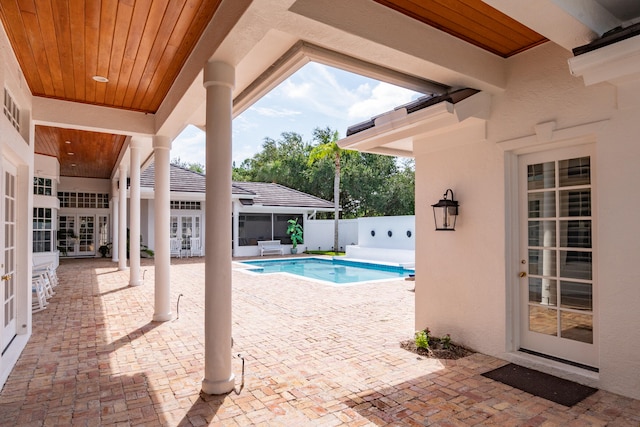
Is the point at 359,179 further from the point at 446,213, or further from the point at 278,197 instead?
the point at 446,213

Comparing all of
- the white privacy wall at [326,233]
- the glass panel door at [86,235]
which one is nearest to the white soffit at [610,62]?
the white privacy wall at [326,233]

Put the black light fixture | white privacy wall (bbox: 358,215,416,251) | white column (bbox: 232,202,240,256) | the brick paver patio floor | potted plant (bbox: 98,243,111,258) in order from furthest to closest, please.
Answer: white column (bbox: 232,202,240,256)
potted plant (bbox: 98,243,111,258)
white privacy wall (bbox: 358,215,416,251)
the black light fixture
the brick paver patio floor

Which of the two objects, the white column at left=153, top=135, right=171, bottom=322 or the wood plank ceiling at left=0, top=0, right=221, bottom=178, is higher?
the wood plank ceiling at left=0, top=0, right=221, bottom=178

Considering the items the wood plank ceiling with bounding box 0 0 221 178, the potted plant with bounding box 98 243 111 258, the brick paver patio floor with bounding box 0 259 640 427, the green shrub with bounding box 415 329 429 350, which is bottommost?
the brick paver patio floor with bounding box 0 259 640 427

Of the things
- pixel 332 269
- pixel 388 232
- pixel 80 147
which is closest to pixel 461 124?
pixel 80 147

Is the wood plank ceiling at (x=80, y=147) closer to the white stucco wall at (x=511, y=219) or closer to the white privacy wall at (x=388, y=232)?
the white stucco wall at (x=511, y=219)

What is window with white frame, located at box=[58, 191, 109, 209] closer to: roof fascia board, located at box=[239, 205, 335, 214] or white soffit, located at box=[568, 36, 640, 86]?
roof fascia board, located at box=[239, 205, 335, 214]

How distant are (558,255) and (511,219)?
0.65 meters

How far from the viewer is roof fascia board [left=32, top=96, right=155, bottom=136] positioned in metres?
6.08

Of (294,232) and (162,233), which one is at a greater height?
(162,233)

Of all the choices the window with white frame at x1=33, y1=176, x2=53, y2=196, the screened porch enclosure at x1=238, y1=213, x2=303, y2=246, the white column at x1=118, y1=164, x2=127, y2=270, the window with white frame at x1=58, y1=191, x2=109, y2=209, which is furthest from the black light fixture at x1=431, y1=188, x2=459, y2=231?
the window with white frame at x1=58, y1=191, x2=109, y2=209

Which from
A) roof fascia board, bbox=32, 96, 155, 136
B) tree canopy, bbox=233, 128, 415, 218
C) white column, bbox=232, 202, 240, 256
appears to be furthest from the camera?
tree canopy, bbox=233, 128, 415, 218

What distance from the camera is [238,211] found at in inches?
776

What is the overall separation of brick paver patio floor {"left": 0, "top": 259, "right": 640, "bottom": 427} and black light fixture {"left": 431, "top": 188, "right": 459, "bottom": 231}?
67.5 inches
